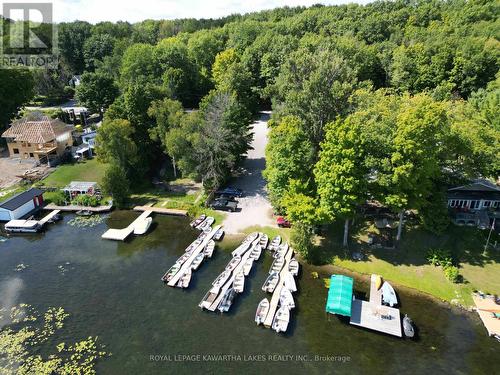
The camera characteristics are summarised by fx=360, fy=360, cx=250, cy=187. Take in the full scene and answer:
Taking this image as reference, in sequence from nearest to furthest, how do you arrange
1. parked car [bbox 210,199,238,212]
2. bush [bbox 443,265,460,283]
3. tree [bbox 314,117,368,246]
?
bush [bbox 443,265,460,283] < tree [bbox 314,117,368,246] < parked car [bbox 210,199,238,212]

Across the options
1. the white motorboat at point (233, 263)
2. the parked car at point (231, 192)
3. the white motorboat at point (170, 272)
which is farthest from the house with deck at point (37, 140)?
the white motorboat at point (233, 263)

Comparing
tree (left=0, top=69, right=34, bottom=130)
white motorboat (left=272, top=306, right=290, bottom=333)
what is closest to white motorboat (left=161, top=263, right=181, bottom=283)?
white motorboat (left=272, top=306, right=290, bottom=333)

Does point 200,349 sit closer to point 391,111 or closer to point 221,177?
point 221,177

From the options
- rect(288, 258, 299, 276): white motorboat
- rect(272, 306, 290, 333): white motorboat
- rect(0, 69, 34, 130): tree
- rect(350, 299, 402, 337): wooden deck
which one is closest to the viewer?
rect(350, 299, 402, 337): wooden deck

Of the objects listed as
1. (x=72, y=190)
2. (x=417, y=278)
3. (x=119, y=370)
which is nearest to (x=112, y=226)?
(x=72, y=190)

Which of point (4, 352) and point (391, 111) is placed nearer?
point (4, 352)

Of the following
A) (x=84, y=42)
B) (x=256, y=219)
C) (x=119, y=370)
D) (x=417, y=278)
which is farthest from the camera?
(x=84, y=42)

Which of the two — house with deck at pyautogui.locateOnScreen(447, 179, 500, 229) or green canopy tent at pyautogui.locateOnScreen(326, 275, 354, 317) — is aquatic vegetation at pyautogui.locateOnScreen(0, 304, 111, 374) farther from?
house with deck at pyautogui.locateOnScreen(447, 179, 500, 229)

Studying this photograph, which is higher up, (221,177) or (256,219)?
(221,177)
